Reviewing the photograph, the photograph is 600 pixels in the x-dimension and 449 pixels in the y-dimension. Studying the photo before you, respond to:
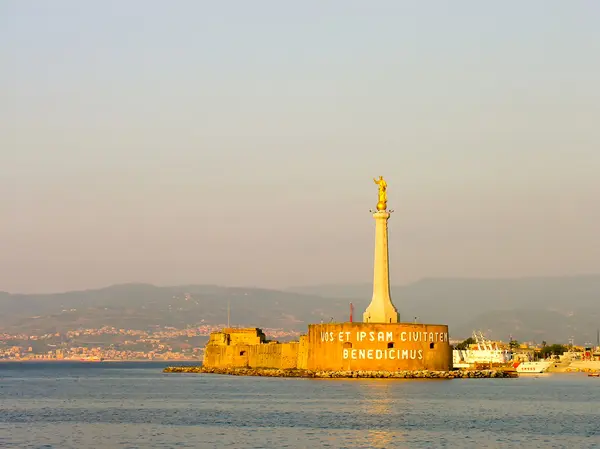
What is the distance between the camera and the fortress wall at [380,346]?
3403 inches

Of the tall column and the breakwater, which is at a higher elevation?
the tall column

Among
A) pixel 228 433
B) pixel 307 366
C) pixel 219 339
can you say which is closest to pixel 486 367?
pixel 219 339

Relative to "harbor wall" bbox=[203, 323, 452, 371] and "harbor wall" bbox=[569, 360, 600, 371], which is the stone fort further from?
"harbor wall" bbox=[569, 360, 600, 371]

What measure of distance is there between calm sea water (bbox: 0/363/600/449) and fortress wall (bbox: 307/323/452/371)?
9.97 ft

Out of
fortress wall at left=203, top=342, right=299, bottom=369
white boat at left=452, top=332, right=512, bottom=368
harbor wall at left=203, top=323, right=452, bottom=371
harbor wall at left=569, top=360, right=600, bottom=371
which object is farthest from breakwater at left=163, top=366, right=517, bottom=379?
harbor wall at left=569, top=360, right=600, bottom=371

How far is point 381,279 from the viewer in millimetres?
87438

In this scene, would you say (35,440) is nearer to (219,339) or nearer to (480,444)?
(480,444)

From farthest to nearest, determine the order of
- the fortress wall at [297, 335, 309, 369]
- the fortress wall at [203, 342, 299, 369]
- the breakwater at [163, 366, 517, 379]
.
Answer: the fortress wall at [203, 342, 299, 369] → the fortress wall at [297, 335, 309, 369] → the breakwater at [163, 366, 517, 379]

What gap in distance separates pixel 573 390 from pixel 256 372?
30495 millimetres

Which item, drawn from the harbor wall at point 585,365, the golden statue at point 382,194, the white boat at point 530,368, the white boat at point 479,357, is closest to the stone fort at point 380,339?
the golden statue at point 382,194

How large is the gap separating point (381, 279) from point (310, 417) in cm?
3223

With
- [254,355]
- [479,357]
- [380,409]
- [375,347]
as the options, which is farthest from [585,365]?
[380,409]

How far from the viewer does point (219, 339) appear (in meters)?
118

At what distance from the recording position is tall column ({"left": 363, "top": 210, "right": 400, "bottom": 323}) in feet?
286
